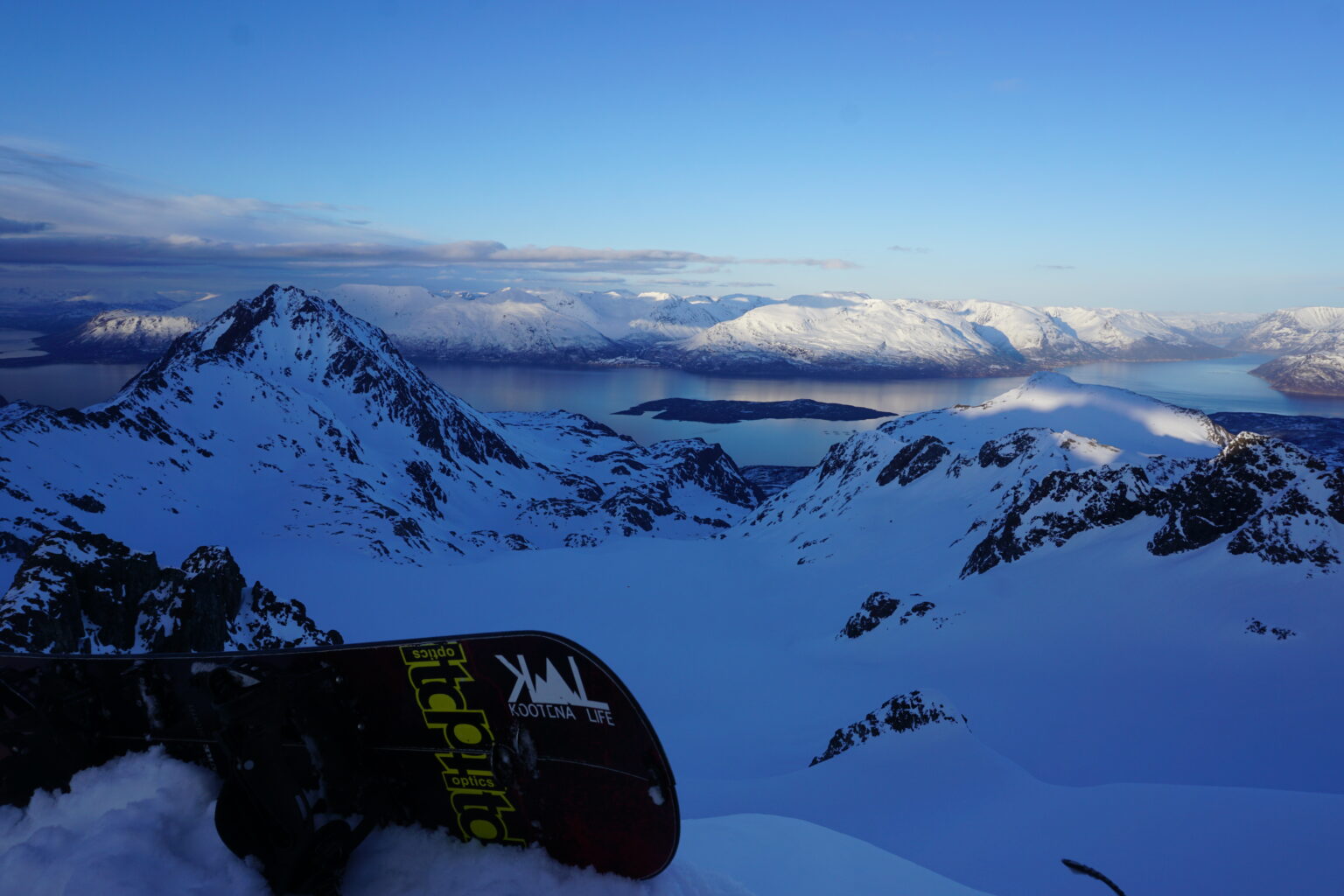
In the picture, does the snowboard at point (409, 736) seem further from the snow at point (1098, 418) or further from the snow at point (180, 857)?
the snow at point (1098, 418)

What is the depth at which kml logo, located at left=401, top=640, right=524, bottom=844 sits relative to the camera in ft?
13.2

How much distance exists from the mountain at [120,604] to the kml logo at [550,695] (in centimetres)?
1755

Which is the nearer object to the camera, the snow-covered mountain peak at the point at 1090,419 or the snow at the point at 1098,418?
the snow at the point at 1098,418

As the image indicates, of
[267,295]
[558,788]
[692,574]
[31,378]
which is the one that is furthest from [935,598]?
[31,378]

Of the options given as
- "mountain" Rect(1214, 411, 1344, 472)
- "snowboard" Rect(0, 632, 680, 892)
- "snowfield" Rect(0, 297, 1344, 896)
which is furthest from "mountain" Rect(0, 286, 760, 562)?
"mountain" Rect(1214, 411, 1344, 472)

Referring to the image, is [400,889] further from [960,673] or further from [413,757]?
[960,673]

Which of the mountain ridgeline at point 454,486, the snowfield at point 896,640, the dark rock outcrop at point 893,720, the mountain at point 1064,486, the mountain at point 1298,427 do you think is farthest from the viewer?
the mountain at point 1298,427

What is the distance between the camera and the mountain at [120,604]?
59.9 feet

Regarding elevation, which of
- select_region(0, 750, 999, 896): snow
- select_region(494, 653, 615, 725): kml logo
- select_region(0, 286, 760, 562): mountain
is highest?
select_region(494, 653, 615, 725): kml logo

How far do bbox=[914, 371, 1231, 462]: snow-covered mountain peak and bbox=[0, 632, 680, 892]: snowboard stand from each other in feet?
228

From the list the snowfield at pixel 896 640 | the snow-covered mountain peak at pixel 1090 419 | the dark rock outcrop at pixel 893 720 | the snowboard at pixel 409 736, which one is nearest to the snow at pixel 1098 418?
the snow-covered mountain peak at pixel 1090 419

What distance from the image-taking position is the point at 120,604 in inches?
834

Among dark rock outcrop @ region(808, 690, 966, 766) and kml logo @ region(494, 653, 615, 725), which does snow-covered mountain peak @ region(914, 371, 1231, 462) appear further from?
kml logo @ region(494, 653, 615, 725)

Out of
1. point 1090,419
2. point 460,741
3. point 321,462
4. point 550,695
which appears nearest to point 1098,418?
point 1090,419
